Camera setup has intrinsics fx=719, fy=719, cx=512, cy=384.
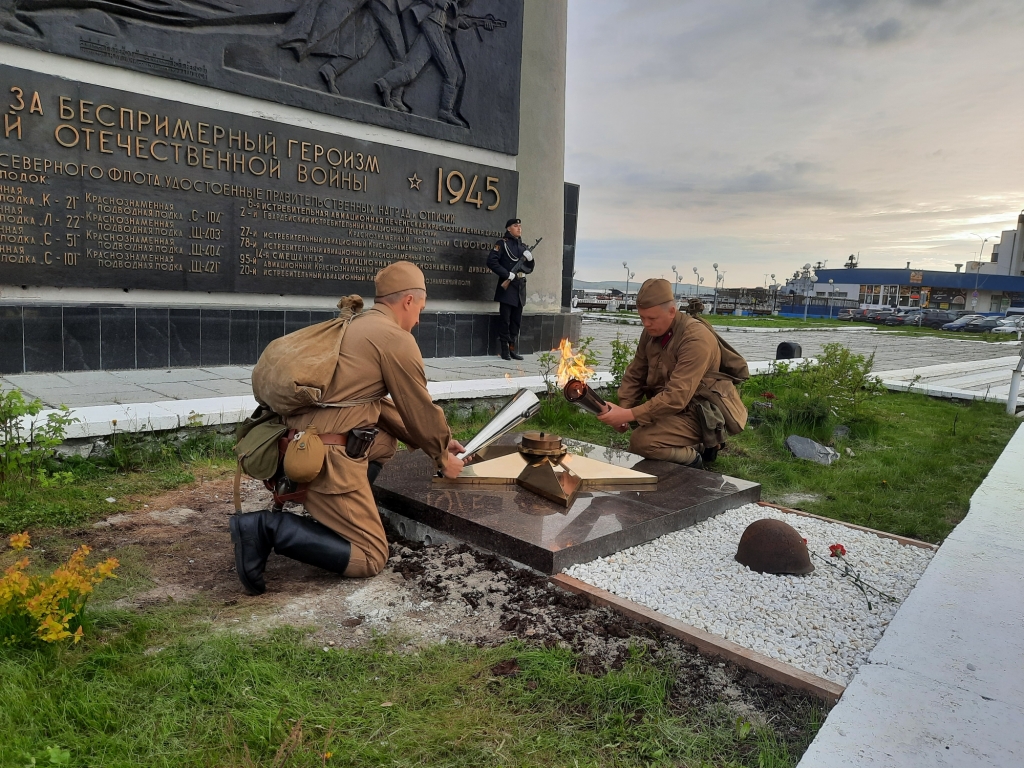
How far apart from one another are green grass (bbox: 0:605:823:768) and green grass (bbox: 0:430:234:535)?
177cm

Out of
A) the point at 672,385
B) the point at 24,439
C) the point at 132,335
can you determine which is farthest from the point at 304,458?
the point at 132,335

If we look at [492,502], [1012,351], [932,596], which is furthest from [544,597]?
[1012,351]

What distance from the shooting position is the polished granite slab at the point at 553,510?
3818 mm

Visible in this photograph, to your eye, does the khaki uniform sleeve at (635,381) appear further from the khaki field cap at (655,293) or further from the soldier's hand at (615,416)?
the soldier's hand at (615,416)

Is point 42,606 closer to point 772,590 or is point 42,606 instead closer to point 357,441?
point 357,441

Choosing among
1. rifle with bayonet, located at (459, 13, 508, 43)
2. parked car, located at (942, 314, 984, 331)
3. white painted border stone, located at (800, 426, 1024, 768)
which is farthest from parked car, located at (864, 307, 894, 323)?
white painted border stone, located at (800, 426, 1024, 768)

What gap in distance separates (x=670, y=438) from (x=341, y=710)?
12.4ft

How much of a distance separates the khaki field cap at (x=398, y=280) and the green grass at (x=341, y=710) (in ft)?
5.95

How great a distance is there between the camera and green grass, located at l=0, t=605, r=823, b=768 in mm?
2252

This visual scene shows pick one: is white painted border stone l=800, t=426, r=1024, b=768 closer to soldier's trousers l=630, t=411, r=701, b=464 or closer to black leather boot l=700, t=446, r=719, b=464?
soldier's trousers l=630, t=411, r=701, b=464

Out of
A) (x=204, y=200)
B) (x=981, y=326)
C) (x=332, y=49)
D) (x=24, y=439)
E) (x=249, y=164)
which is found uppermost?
(x=332, y=49)

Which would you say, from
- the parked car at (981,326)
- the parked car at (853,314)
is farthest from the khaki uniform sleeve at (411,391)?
the parked car at (853,314)

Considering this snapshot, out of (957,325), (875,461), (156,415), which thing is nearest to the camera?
(156,415)

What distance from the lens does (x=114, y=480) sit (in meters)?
5.04
